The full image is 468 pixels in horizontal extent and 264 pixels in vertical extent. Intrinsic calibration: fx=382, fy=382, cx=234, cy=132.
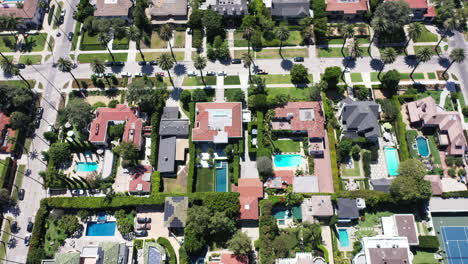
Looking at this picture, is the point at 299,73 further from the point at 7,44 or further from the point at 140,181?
the point at 7,44

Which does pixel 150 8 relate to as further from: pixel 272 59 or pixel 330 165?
pixel 330 165

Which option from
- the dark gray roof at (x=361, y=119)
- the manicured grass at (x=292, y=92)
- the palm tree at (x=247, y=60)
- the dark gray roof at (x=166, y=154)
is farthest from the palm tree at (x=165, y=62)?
the dark gray roof at (x=361, y=119)

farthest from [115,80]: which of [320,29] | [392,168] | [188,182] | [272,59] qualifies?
[392,168]

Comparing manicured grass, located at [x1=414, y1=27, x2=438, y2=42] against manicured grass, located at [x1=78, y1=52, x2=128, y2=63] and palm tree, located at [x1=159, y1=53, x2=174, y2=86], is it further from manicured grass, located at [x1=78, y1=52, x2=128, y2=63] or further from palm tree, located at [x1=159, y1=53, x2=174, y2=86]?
manicured grass, located at [x1=78, y1=52, x2=128, y2=63]

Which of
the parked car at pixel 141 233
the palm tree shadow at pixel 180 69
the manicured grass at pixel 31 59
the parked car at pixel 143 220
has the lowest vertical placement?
the parked car at pixel 141 233

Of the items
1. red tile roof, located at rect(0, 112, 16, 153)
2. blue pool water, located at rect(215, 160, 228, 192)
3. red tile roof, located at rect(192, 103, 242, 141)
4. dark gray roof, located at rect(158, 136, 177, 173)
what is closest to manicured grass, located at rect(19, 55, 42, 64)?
red tile roof, located at rect(0, 112, 16, 153)

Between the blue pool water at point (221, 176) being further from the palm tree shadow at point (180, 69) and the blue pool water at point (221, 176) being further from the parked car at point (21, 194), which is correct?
the parked car at point (21, 194)
